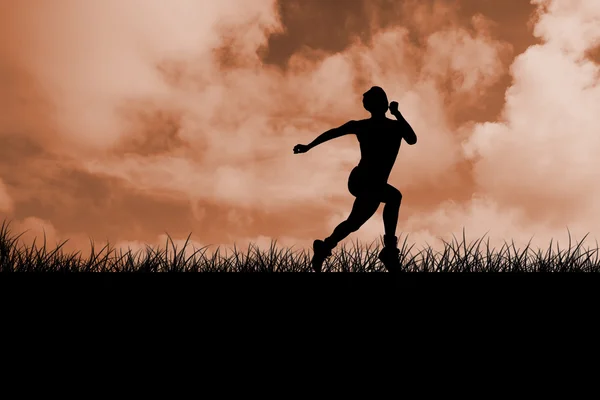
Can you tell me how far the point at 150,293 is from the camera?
4.86m

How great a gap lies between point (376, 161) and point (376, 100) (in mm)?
552

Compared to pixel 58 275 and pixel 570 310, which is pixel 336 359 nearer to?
pixel 570 310

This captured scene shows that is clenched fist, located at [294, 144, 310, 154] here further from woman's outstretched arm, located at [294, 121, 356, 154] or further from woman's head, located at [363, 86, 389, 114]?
woman's head, located at [363, 86, 389, 114]

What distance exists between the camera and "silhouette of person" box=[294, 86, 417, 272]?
18.7 ft

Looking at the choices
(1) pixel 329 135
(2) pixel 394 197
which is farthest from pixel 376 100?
(2) pixel 394 197

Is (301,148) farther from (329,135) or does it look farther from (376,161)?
(376,161)

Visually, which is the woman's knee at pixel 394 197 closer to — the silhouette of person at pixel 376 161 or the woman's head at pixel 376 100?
the silhouette of person at pixel 376 161

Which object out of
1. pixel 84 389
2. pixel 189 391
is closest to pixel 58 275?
pixel 84 389

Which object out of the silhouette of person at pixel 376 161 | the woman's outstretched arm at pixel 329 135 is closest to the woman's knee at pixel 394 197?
the silhouette of person at pixel 376 161

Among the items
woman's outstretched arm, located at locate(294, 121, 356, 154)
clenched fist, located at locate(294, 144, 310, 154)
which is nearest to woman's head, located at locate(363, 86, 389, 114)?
woman's outstretched arm, located at locate(294, 121, 356, 154)

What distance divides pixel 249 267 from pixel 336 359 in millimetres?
3096

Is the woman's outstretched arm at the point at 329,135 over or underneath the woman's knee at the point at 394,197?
over

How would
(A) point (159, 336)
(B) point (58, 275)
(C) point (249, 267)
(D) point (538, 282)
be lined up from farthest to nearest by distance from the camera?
(C) point (249, 267) → (B) point (58, 275) → (D) point (538, 282) → (A) point (159, 336)

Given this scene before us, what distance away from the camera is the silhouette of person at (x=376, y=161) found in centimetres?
571
